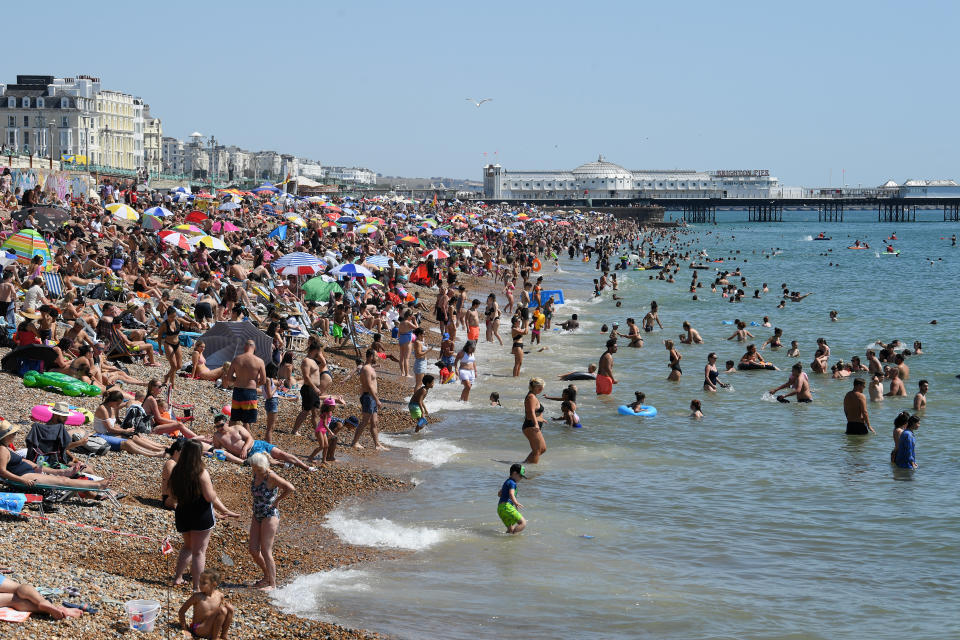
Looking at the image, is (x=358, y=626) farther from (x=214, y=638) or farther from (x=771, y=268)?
(x=771, y=268)

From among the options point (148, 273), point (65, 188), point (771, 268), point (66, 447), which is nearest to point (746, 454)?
point (66, 447)

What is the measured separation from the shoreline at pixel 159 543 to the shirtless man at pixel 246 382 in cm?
82

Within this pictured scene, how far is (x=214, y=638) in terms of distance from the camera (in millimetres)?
6520

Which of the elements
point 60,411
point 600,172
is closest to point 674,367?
point 60,411

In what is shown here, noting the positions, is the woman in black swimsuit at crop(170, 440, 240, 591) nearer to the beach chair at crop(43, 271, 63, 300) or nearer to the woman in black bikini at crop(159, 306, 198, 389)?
the woman in black bikini at crop(159, 306, 198, 389)

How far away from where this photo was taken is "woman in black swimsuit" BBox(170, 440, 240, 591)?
6910 millimetres

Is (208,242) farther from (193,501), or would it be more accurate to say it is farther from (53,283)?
(193,501)

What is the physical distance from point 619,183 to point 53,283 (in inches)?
6389

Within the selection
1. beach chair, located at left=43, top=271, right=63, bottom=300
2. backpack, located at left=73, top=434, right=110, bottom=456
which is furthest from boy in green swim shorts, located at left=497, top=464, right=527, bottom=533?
beach chair, located at left=43, top=271, right=63, bottom=300

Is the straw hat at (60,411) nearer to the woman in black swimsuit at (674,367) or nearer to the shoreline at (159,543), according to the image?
the shoreline at (159,543)

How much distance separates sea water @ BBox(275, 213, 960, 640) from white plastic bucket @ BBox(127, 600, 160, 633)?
1.37 metres

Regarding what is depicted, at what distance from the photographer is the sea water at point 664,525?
823cm

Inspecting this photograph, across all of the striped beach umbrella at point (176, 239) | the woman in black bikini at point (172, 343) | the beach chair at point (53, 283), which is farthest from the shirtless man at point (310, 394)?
the striped beach umbrella at point (176, 239)

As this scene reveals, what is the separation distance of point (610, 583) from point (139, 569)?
12.8ft
